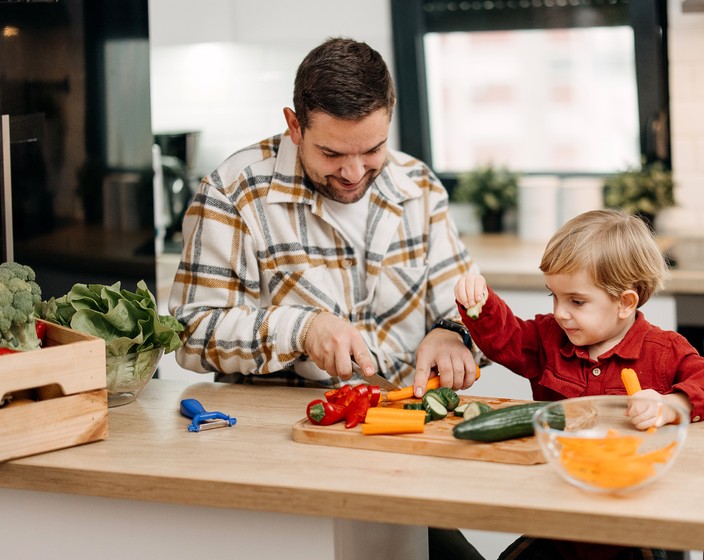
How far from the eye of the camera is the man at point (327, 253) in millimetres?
2156

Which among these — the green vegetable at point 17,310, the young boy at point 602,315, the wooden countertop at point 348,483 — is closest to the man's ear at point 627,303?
the young boy at point 602,315

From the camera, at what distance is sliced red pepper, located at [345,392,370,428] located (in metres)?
1.85

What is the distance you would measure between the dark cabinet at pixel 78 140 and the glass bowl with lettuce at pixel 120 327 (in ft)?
1.14

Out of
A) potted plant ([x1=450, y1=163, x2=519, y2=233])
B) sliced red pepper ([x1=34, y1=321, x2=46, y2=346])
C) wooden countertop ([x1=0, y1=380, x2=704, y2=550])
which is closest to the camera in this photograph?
wooden countertop ([x1=0, y1=380, x2=704, y2=550])

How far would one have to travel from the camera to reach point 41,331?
2.01 m

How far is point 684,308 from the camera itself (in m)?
3.38

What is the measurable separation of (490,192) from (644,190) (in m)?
0.64

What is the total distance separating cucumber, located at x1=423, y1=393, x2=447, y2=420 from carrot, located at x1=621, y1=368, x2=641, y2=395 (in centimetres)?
33

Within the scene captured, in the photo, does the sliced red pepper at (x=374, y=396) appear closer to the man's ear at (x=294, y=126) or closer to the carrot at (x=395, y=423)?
the carrot at (x=395, y=423)

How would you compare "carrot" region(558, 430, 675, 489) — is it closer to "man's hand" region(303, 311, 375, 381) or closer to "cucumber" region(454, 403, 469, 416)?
"cucumber" region(454, 403, 469, 416)

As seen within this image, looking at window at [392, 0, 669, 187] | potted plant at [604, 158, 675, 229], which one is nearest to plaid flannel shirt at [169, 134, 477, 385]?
potted plant at [604, 158, 675, 229]

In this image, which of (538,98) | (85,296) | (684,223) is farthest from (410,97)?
(85,296)

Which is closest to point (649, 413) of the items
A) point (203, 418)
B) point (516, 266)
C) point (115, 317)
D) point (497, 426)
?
point (497, 426)

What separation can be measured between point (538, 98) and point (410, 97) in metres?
0.54
